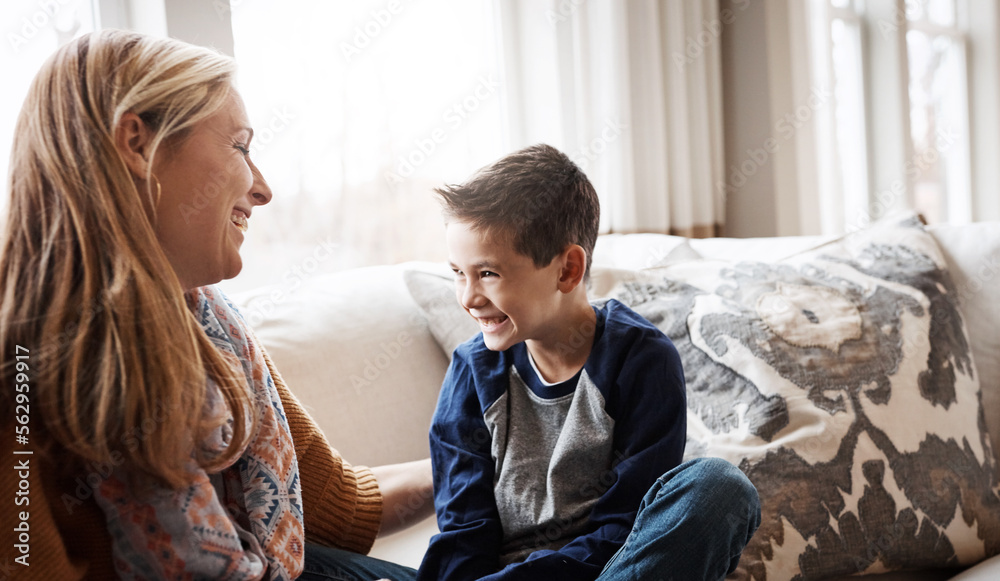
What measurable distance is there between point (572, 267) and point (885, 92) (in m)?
2.97

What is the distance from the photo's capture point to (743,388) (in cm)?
119

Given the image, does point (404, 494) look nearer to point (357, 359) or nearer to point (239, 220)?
point (357, 359)

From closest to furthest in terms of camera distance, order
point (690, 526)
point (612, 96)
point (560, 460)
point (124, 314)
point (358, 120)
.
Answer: point (124, 314) < point (690, 526) < point (560, 460) < point (358, 120) < point (612, 96)

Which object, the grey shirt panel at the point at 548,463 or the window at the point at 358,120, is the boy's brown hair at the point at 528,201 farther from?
the window at the point at 358,120

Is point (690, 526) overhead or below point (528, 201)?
below

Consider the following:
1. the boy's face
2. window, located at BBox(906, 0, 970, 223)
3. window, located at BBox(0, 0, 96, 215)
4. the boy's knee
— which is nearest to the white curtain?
window, located at BBox(0, 0, 96, 215)

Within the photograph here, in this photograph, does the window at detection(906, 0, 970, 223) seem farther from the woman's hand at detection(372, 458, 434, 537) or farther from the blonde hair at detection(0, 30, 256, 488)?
the blonde hair at detection(0, 30, 256, 488)


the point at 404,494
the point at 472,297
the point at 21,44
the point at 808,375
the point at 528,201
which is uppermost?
the point at 21,44

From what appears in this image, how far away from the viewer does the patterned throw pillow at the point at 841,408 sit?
3.65 ft

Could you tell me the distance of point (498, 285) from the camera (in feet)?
3.18

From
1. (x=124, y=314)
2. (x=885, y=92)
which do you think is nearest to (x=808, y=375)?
(x=124, y=314)

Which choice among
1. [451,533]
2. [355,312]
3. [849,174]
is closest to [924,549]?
[451,533]

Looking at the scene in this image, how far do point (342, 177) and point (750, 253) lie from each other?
3.12 feet

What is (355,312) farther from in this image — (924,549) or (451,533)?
(924,549)
